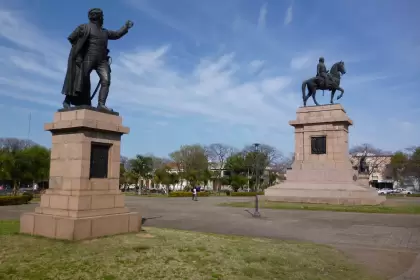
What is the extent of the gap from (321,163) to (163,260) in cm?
2309

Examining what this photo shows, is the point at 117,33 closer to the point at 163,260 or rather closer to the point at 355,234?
the point at 163,260

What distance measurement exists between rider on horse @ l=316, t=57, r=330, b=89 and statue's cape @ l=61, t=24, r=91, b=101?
77.6 ft

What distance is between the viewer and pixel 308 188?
2650 centimetres

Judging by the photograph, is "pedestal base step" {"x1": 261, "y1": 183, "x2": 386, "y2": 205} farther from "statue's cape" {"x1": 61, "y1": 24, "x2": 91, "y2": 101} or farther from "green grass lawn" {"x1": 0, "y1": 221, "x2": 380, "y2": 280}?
"statue's cape" {"x1": 61, "y1": 24, "x2": 91, "y2": 101}

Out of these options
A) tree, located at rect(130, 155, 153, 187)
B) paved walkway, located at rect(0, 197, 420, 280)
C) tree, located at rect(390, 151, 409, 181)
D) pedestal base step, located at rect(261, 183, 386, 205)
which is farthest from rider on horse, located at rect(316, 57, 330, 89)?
tree, located at rect(390, 151, 409, 181)

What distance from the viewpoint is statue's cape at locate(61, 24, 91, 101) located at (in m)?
9.55

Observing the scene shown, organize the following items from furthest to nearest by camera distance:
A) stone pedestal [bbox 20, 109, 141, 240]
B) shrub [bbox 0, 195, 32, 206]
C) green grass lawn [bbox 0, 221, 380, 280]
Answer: shrub [bbox 0, 195, 32, 206]
stone pedestal [bbox 20, 109, 141, 240]
green grass lawn [bbox 0, 221, 380, 280]

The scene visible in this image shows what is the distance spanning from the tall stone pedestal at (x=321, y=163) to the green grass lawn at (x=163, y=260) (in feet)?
57.0

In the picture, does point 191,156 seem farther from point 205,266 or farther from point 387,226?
point 205,266

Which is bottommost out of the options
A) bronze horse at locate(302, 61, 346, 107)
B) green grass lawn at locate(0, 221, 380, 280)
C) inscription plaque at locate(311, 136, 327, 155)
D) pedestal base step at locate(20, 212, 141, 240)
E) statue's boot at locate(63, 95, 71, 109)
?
green grass lawn at locate(0, 221, 380, 280)

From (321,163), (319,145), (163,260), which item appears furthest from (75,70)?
(319,145)

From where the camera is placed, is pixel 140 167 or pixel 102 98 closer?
pixel 102 98

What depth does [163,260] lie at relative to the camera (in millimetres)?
6570

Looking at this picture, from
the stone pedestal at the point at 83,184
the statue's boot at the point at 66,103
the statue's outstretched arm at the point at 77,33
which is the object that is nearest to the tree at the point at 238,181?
the stone pedestal at the point at 83,184
